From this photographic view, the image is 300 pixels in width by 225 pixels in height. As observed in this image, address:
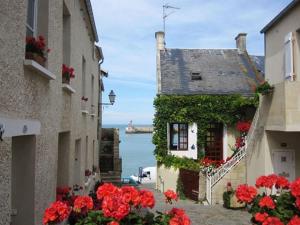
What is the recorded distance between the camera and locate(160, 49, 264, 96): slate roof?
23.2 meters

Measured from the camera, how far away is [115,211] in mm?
4168

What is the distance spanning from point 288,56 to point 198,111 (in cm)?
975

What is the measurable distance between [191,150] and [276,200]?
49.9ft

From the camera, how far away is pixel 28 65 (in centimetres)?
505

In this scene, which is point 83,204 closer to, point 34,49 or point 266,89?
point 34,49

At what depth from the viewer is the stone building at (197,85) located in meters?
22.3

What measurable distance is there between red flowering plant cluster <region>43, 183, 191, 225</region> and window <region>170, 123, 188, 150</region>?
18.0 metres

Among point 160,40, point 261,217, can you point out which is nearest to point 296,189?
point 261,217

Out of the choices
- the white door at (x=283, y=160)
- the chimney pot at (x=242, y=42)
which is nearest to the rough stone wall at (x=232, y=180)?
the white door at (x=283, y=160)

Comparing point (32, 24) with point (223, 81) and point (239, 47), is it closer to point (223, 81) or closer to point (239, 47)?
point (223, 81)

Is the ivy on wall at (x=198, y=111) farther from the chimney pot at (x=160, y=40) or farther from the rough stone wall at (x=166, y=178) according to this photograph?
the chimney pot at (x=160, y=40)

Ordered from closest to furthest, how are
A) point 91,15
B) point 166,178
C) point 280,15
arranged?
point 91,15
point 280,15
point 166,178

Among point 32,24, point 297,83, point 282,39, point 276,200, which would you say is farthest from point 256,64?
point 32,24

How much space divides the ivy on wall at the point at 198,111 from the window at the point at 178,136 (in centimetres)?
48
